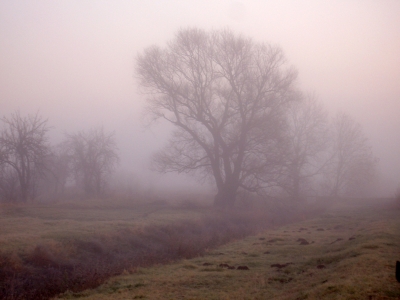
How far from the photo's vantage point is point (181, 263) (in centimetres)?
1364

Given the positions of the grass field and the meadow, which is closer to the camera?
the grass field

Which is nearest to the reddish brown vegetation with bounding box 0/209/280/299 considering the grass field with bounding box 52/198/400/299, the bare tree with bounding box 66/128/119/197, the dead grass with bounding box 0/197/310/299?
the dead grass with bounding box 0/197/310/299

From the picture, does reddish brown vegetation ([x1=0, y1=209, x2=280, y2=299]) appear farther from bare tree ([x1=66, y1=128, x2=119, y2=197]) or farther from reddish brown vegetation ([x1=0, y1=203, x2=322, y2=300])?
bare tree ([x1=66, y1=128, x2=119, y2=197])

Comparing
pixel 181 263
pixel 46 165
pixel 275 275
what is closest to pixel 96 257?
pixel 181 263

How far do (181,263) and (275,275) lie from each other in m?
3.99

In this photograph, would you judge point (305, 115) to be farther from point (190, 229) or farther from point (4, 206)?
point (4, 206)

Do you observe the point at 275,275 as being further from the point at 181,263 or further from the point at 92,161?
the point at 92,161

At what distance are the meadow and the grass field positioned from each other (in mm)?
26

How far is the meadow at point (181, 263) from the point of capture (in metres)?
9.27

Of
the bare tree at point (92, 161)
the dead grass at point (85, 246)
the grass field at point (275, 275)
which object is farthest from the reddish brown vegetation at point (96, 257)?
the bare tree at point (92, 161)

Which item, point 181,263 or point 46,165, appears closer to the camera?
point 181,263

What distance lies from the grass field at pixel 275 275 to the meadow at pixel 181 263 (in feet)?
0.09

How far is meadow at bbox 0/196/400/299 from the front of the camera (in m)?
9.27

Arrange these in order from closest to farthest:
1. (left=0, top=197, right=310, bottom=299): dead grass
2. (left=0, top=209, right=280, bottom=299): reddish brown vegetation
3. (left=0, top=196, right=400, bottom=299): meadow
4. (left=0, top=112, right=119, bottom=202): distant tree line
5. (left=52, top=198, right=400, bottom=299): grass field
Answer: (left=52, top=198, right=400, bottom=299): grass field
(left=0, top=196, right=400, bottom=299): meadow
(left=0, top=209, right=280, bottom=299): reddish brown vegetation
(left=0, top=197, right=310, bottom=299): dead grass
(left=0, top=112, right=119, bottom=202): distant tree line
